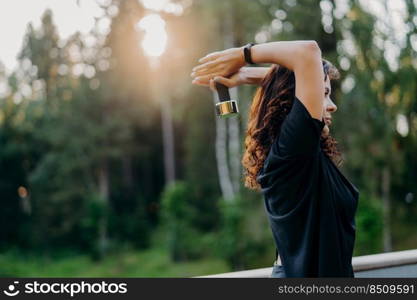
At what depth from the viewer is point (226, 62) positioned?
1.40 m

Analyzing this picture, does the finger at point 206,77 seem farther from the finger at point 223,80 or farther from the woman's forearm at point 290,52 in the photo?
the woman's forearm at point 290,52

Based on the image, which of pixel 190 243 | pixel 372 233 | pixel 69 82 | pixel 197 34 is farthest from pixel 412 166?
pixel 69 82

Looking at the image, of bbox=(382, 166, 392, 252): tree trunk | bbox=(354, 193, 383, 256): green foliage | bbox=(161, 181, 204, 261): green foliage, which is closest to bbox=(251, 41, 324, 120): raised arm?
bbox=(354, 193, 383, 256): green foliage

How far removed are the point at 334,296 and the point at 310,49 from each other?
761 millimetres

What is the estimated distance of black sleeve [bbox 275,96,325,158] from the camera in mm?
1189

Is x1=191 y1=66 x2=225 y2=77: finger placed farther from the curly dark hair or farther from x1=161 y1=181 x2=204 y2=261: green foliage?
x1=161 y1=181 x2=204 y2=261: green foliage

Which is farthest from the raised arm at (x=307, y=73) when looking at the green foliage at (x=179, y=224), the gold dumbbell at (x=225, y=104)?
the green foliage at (x=179, y=224)

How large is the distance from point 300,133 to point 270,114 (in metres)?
0.16

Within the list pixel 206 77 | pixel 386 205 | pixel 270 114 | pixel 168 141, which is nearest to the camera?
pixel 270 114

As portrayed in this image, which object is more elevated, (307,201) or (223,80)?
(223,80)

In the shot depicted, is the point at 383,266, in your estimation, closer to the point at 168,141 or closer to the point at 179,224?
the point at 179,224

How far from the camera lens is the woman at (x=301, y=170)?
1.21m

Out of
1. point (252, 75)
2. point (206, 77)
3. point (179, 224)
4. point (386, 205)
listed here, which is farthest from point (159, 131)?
point (206, 77)

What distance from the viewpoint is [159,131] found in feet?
72.0
